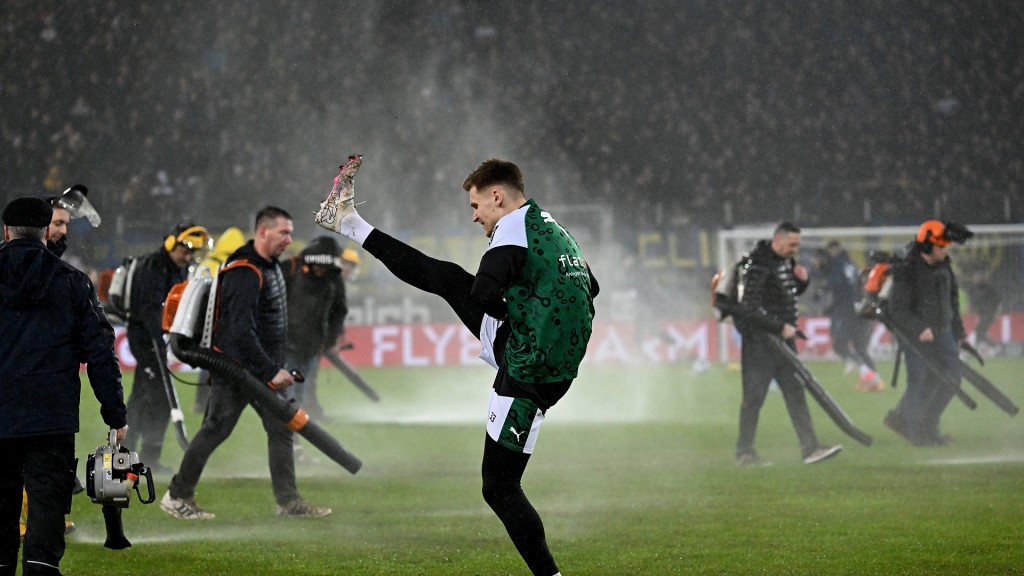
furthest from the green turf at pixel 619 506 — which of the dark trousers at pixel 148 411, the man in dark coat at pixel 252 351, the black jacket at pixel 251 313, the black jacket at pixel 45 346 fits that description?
the black jacket at pixel 45 346

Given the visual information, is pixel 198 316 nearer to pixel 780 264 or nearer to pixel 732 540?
pixel 732 540

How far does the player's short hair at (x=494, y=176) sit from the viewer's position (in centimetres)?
576

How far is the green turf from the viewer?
745 cm

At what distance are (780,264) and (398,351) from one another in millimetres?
15021

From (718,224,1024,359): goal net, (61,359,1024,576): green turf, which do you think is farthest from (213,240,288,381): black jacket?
(718,224,1024,359): goal net

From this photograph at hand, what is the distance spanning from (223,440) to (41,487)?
3.46m

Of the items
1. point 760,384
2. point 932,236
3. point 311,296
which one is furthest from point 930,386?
point 311,296

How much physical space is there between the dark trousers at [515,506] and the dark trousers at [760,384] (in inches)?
260

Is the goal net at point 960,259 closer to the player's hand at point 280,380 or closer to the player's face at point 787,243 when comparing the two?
the player's face at point 787,243

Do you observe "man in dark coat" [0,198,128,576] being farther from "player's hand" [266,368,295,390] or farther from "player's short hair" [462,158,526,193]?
"player's hand" [266,368,295,390]

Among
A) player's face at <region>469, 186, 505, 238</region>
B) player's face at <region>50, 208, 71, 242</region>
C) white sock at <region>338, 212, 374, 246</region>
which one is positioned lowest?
white sock at <region>338, 212, 374, 246</region>

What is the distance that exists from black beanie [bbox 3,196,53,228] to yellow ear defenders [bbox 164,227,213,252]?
17.1 ft

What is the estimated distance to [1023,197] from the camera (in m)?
30.3

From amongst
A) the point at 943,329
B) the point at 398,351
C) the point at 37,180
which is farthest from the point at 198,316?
the point at 37,180
